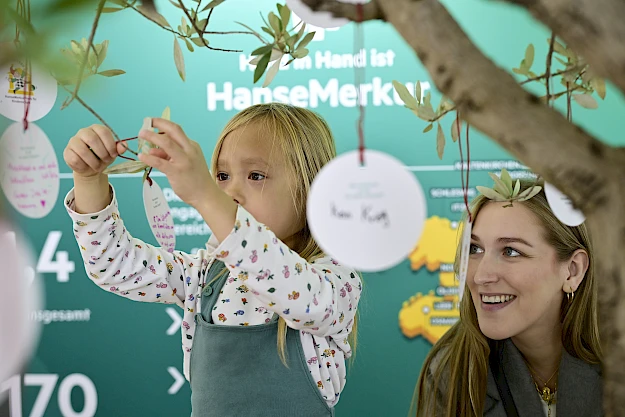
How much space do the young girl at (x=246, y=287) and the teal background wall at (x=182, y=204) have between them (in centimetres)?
117

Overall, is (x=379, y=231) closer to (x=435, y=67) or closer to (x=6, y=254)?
(x=435, y=67)

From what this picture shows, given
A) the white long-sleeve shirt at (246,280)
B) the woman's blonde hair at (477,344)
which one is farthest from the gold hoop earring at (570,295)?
the white long-sleeve shirt at (246,280)

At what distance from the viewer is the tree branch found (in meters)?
0.35

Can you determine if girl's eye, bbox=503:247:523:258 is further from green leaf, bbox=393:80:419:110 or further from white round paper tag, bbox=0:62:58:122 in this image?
white round paper tag, bbox=0:62:58:122

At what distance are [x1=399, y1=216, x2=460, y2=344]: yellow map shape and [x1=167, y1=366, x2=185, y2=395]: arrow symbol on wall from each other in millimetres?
829

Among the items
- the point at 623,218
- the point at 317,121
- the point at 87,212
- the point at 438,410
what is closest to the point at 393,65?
the point at 317,121

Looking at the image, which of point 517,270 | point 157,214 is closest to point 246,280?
point 157,214

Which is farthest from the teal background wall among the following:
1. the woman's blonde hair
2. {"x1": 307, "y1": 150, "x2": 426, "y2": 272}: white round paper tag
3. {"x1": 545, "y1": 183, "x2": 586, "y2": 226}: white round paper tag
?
{"x1": 307, "y1": 150, "x2": 426, "y2": 272}: white round paper tag

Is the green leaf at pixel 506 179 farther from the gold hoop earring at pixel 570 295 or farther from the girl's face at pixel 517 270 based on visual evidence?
the gold hoop earring at pixel 570 295

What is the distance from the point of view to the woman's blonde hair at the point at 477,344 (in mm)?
1353

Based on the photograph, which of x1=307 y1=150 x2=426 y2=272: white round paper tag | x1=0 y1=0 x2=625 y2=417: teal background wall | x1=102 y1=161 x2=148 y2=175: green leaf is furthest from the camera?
x1=0 y1=0 x2=625 y2=417: teal background wall

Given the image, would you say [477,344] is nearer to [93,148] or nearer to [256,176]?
[256,176]

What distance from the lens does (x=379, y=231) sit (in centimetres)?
56

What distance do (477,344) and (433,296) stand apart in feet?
3.93
